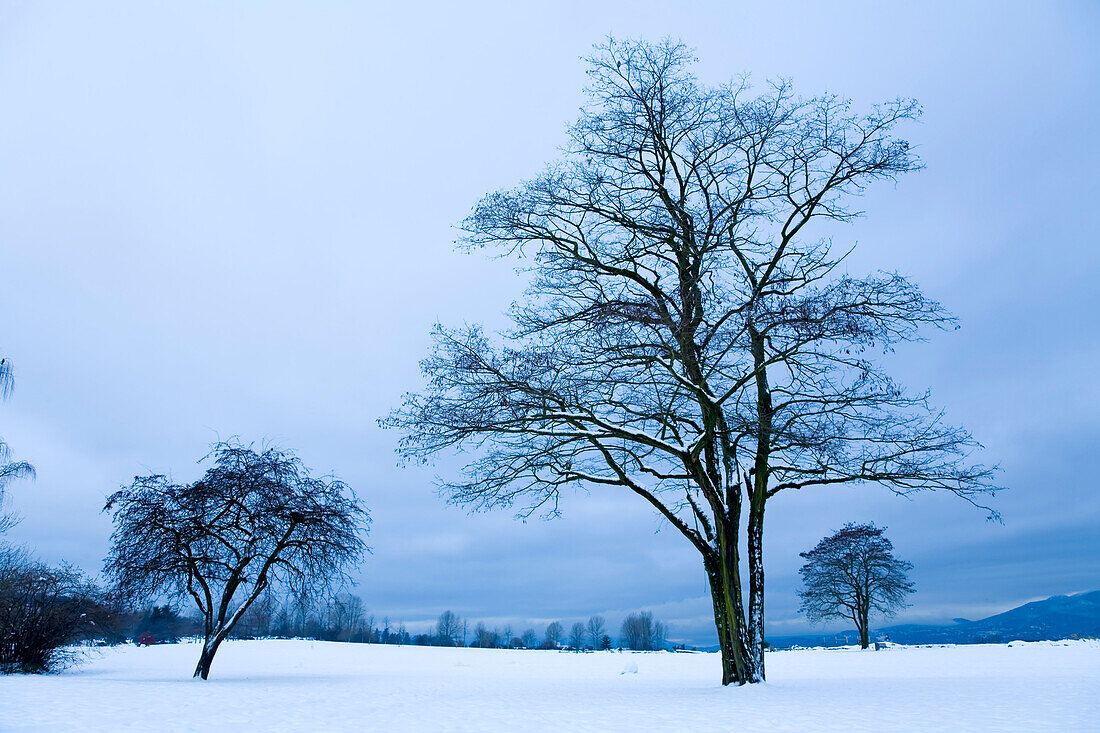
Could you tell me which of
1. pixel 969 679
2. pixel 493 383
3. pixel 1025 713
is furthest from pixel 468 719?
pixel 969 679

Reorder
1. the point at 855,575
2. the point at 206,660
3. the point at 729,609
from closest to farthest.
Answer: the point at 729,609, the point at 206,660, the point at 855,575

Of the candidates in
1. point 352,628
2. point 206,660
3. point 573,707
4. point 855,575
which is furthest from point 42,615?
point 352,628

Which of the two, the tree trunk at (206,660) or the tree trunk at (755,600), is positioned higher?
the tree trunk at (755,600)

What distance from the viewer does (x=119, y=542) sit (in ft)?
59.8

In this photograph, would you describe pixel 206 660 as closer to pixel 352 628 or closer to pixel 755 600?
pixel 755 600

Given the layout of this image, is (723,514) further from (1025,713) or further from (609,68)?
(609,68)

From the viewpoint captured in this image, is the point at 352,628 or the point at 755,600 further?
the point at 352,628

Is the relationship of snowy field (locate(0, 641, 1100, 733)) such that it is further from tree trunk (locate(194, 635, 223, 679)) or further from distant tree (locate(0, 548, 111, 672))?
distant tree (locate(0, 548, 111, 672))

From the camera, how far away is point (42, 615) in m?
19.6

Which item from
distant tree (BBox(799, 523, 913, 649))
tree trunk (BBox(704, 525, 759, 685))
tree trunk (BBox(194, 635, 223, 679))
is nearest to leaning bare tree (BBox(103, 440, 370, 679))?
tree trunk (BBox(194, 635, 223, 679))

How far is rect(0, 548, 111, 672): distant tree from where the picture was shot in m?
19.3

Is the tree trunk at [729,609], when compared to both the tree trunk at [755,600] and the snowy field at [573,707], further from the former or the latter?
the snowy field at [573,707]

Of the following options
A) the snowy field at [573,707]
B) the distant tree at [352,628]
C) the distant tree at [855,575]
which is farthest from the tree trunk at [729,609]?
the distant tree at [352,628]

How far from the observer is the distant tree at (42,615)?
19.3 metres
